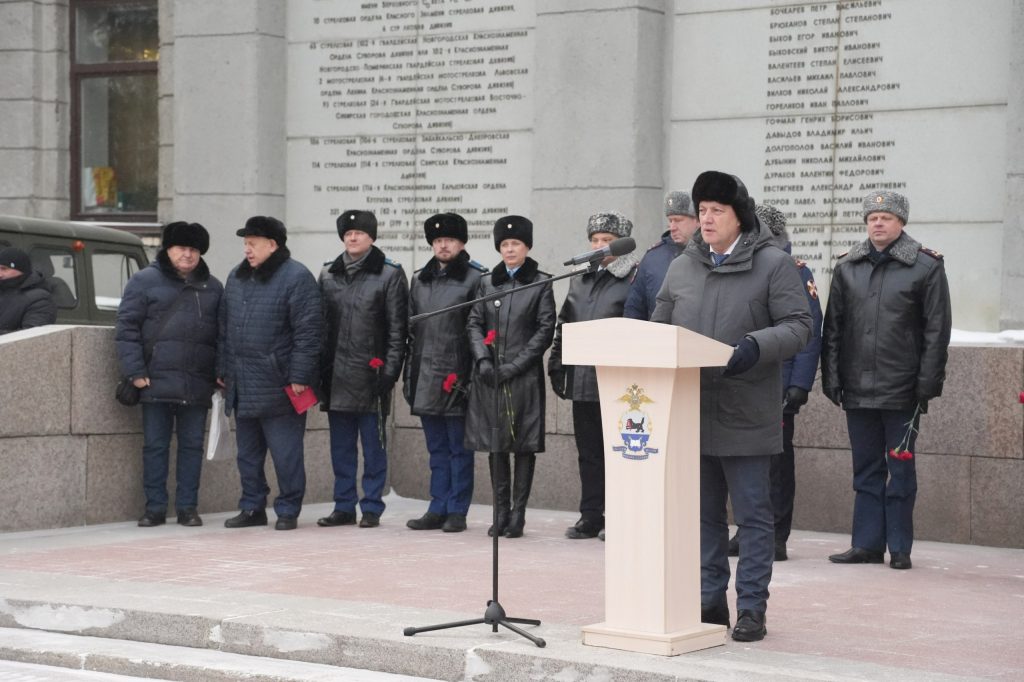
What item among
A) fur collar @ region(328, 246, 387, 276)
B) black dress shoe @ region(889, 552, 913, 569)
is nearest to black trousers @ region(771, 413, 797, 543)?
black dress shoe @ region(889, 552, 913, 569)

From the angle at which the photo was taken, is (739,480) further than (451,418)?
No

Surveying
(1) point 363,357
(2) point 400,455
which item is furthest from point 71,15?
(1) point 363,357

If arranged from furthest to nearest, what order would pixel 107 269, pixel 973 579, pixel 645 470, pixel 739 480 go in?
1. pixel 107 269
2. pixel 973 579
3. pixel 739 480
4. pixel 645 470

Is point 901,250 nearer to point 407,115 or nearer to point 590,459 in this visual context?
point 590,459

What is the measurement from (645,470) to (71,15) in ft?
45.7

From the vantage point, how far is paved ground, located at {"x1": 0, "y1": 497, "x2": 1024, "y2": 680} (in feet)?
20.8

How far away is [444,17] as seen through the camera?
13.9 meters

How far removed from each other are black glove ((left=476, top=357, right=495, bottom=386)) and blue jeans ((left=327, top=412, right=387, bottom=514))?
91 centimetres

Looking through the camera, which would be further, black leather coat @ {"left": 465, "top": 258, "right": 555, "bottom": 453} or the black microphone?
black leather coat @ {"left": 465, "top": 258, "right": 555, "bottom": 453}

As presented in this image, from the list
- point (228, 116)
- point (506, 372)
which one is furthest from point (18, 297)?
point (228, 116)

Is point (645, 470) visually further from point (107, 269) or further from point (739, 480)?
point (107, 269)

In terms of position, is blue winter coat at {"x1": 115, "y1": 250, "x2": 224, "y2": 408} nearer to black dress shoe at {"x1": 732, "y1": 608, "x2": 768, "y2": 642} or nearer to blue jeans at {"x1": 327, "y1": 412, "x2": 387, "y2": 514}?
blue jeans at {"x1": 327, "y1": 412, "x2": 387, "y2": 514}

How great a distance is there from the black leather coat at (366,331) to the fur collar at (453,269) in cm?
18

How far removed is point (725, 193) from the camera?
22.4 ft
